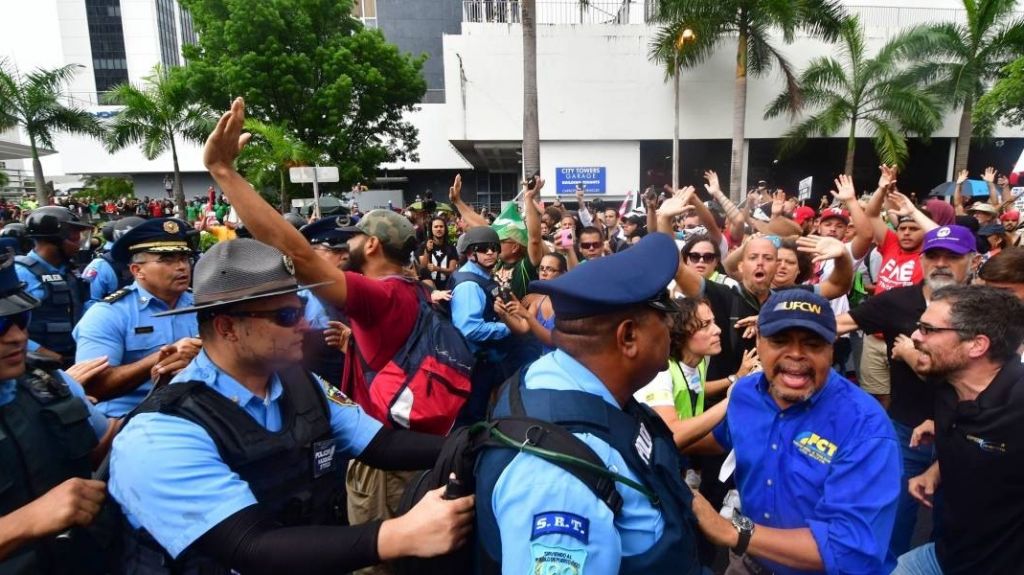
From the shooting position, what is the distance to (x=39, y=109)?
23344mm

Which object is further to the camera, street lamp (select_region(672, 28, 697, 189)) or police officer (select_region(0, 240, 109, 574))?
street lamp (select_region(672, 28, 697, 189))

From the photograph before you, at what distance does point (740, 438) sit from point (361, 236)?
6.71ft

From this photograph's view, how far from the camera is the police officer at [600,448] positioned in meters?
1.19

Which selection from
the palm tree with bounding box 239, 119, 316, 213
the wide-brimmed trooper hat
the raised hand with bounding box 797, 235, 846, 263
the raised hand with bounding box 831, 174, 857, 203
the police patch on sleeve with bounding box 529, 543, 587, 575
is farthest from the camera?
→ the palm tree with bounding box 239, 119, 316, 213

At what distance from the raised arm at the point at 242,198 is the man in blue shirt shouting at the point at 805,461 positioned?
1.66 meters

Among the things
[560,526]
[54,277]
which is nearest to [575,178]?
[54,277]

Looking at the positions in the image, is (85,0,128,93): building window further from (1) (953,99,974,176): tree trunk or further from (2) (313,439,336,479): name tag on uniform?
(2) (313,439,336,479): name tag on uniform

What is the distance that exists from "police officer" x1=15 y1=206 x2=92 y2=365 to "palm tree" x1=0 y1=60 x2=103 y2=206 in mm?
24167

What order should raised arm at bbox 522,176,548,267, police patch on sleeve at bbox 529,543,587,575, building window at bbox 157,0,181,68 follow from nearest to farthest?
police patch on sleeve at bbox 529,543,587,575 → raised arm at bbox 522,176,548,267 → building window at bbox 157,0,181,68

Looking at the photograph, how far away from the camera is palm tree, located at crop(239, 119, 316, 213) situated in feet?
59.4

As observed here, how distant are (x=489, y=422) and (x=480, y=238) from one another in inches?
128

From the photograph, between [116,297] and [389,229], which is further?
[116,297]

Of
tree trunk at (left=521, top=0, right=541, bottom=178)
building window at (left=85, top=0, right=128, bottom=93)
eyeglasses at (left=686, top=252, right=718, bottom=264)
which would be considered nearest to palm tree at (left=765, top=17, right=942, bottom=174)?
tree trunk at (left=521, top=0, right=541, bottom=178)

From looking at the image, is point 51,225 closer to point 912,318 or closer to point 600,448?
point 600,448
